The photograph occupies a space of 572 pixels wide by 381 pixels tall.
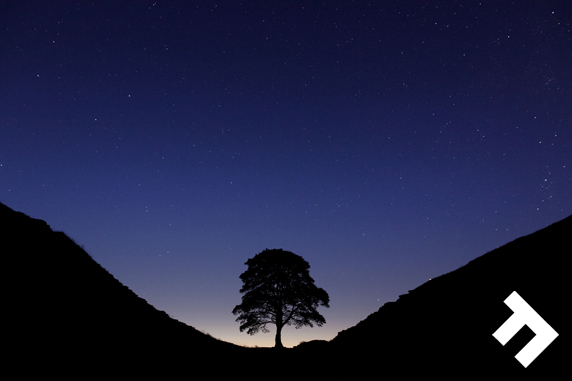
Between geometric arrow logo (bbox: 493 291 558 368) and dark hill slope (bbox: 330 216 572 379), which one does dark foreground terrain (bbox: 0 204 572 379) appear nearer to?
dark hill slope (bbox: 330 216 572 379)

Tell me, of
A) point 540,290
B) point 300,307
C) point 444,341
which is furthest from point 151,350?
point 300,307

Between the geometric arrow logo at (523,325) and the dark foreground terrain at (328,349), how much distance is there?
15cm

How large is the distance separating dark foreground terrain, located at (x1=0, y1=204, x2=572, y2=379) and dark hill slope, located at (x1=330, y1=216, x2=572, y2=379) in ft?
0.12

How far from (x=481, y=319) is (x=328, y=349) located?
826 centimetres

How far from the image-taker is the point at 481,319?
9094 mm

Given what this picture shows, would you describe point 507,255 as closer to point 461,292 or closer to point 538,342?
point 461,292

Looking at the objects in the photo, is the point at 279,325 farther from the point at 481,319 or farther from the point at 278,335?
the point at 481,319

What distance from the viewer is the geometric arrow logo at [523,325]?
7.16 meters

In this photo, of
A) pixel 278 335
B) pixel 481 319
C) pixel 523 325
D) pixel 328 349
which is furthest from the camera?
pixel 278 335

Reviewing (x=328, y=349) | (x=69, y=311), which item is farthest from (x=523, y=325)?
(x=69, y=311)

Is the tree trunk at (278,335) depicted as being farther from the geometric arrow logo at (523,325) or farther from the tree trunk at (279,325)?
the geometric arrow logo at (523,325)

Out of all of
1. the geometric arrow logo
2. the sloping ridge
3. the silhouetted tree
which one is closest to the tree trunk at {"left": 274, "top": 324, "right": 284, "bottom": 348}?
the silhouetted tree

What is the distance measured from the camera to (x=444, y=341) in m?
9.16

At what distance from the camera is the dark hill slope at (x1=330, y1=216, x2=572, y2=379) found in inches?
293
